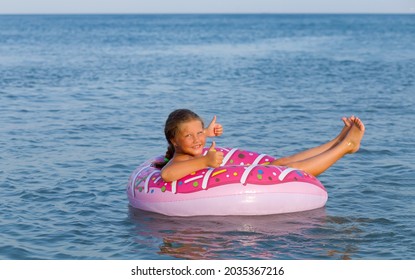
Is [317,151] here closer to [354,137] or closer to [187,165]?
[354,137]

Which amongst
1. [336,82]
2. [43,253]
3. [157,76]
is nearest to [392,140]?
[43,253]

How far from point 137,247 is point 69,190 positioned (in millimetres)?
2071

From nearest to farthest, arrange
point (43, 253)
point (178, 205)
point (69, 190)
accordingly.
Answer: point (43, 253) < point (178, 205) < point (69, 190)

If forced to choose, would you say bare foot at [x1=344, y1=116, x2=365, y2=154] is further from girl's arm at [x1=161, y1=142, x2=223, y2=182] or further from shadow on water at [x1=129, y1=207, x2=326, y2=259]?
girl's arm at [x1=161, y1=142, x2=223, y2=182]

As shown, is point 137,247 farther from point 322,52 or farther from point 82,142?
point 322,52

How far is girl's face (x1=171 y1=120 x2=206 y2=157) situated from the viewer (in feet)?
22.8

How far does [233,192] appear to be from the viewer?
22.7ft

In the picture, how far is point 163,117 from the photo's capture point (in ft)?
44.2

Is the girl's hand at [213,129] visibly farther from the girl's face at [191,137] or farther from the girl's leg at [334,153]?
the girl's leg at [334,153]

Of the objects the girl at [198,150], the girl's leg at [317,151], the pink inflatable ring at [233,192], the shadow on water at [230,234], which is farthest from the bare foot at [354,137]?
the shadow on water at [230,234]

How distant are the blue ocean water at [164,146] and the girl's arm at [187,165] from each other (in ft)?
1.37

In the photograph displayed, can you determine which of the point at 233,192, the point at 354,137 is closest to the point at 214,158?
the point at 233,192

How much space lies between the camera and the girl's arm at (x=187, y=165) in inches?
263

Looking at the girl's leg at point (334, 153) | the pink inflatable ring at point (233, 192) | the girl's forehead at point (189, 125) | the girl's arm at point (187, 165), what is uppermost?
the girl's forehead at point (189, 125)
